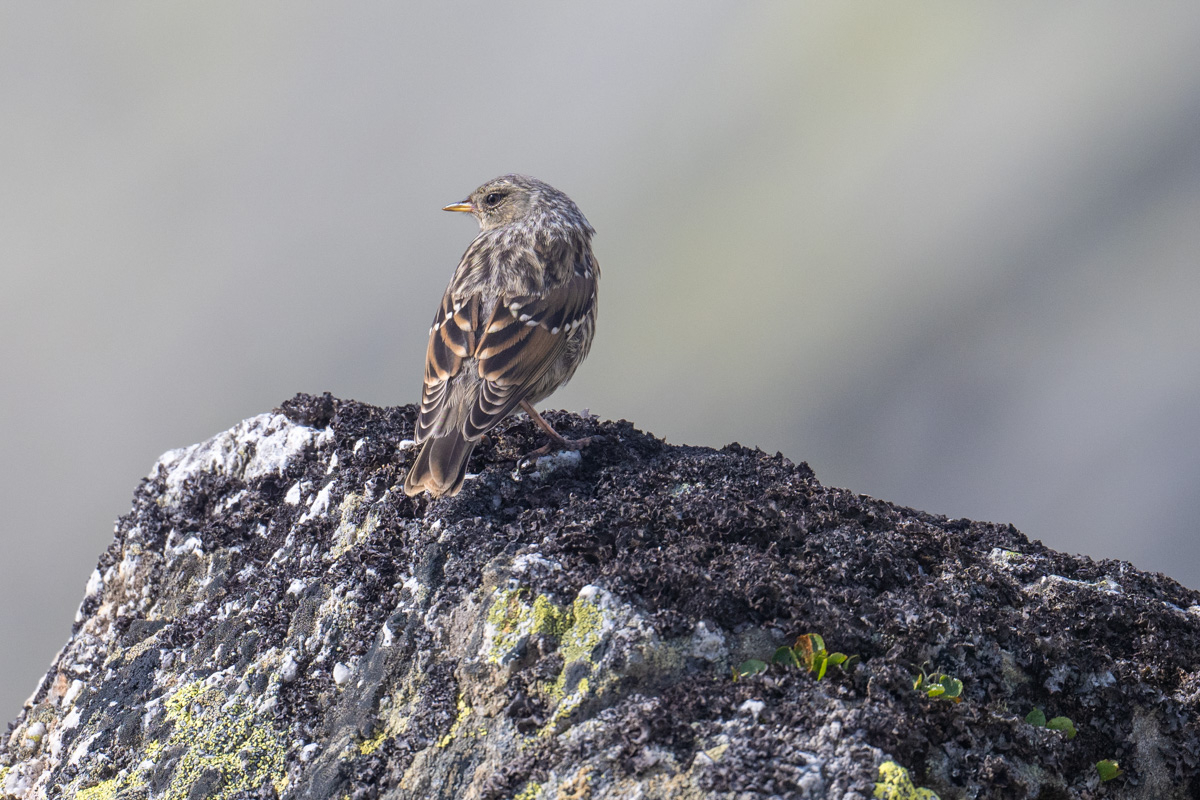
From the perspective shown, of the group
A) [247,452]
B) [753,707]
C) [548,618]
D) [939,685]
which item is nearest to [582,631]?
[548,618]

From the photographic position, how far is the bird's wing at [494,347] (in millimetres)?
4934

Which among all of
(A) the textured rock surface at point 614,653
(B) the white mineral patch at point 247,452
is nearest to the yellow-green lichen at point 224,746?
(A) the textured rock surface at point 614,653

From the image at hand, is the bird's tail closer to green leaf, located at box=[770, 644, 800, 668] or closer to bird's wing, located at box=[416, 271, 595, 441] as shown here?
bird's wing, located at box=[416, 271, 595, 441]

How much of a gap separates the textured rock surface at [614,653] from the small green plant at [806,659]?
4 centimetres

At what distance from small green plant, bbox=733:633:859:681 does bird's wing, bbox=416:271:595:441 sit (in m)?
1.97

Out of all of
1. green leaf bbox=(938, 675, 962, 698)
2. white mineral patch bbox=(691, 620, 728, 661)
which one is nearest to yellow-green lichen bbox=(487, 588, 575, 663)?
white mineral patch bbox=(691, 620, 728, 661)

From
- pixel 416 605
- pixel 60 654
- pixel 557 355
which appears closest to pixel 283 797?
pixel 416 605

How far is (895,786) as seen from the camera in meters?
2.65

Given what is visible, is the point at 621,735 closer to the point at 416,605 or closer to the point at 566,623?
the point at 566,623

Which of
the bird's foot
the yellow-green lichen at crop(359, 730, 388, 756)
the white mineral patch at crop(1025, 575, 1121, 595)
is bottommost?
the yellow-green lichen at crop(359, 730, 388, 756)

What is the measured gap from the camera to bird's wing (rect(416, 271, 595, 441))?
4.93 meters

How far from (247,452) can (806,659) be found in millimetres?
3666

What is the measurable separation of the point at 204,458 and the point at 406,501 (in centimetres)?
194

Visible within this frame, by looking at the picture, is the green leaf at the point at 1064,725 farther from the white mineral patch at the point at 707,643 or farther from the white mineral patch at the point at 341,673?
the white mineral patch at the point at 341,673
